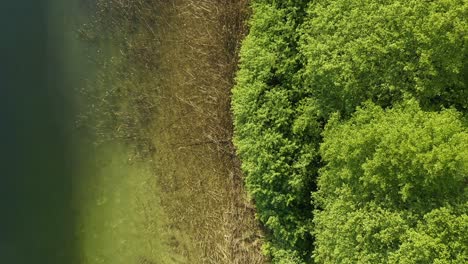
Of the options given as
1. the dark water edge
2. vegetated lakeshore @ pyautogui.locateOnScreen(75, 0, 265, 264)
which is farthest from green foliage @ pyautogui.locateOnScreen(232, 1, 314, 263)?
the dark water edge

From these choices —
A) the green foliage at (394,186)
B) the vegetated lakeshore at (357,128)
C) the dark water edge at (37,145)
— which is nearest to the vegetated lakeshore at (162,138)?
the dark water edge at (37,145)

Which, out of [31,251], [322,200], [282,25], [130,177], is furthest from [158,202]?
[282,25]

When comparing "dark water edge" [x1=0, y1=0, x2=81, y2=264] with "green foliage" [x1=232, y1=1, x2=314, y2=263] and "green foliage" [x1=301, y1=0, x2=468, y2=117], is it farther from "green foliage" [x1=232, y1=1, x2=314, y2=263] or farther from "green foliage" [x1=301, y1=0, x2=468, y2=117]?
"green foliage" [x1=301, y1=0, x2=468, y2=117]

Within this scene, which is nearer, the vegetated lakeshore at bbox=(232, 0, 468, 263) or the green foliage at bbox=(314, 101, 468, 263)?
the green foliage at bbox=(314, 101, 468, 263)

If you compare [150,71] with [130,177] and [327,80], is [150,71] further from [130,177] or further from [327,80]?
[327,80]

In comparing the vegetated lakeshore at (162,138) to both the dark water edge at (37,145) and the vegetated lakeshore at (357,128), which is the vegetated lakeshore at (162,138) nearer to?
the dark water edge at (37,145)
